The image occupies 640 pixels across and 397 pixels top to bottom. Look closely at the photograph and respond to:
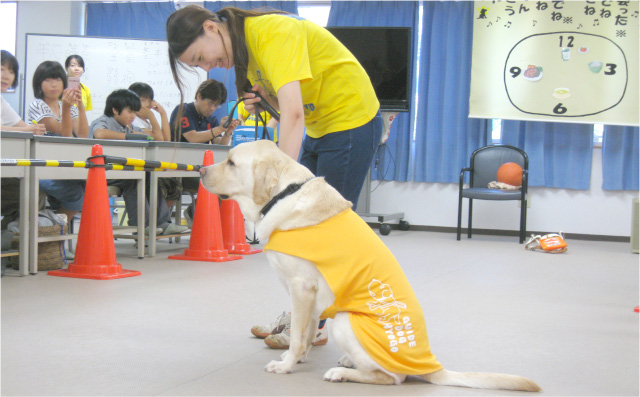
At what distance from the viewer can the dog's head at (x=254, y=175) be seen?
6.14 feet

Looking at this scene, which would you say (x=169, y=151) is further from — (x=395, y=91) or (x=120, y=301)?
(x=395, y=91)

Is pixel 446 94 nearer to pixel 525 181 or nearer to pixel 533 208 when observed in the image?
pixel 525 181

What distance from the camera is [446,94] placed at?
735 centimetres

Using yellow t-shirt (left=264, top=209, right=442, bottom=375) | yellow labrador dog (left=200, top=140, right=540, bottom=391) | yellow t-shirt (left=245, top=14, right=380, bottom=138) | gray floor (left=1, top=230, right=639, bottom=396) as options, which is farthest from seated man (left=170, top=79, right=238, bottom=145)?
yellow t-shirt (left=264, top=209, right=442, bottom=375)

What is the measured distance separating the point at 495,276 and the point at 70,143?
2.94m

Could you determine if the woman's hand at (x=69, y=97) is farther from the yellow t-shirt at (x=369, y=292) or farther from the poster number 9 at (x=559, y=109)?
the poster number 9 at (x=559, y=109)

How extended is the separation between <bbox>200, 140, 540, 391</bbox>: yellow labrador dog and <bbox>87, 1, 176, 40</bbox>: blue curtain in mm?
6905

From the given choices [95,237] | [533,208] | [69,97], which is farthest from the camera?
[533,208]

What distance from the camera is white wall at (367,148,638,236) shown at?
23.2 ft

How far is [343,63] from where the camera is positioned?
2.10 meters

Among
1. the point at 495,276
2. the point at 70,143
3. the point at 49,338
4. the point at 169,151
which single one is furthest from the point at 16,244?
the point at 495,276

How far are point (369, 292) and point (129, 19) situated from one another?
760 cm

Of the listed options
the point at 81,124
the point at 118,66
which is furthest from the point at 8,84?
the point at 118,66

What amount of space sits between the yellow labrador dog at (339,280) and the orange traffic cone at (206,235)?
8.43 feet
